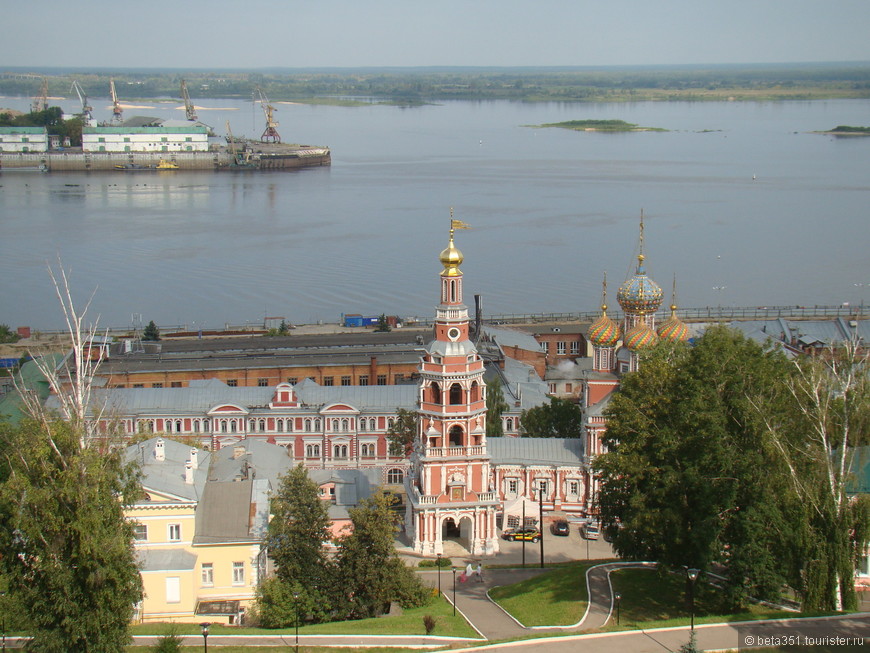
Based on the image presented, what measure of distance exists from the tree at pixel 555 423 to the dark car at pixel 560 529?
3585mm

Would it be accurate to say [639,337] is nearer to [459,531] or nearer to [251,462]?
[459,531]

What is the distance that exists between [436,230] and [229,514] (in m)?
48.5

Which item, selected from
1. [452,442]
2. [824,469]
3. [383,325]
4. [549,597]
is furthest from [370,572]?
[383,325]

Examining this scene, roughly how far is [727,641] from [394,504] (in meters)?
12.0

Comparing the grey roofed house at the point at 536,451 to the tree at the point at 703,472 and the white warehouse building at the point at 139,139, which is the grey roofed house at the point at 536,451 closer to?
the tree at the point at 703,472

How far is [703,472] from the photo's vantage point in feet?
55.0

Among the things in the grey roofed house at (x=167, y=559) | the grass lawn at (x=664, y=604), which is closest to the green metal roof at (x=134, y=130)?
the grey roofed house at (x=167, y=559)

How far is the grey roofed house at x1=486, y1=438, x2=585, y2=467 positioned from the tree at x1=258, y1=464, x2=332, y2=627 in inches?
289

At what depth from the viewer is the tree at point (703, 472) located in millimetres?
15891

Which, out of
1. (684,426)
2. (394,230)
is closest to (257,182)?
(394,230)

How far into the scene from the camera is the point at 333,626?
1675 centimetres

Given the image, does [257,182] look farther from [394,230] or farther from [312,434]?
[312,434]

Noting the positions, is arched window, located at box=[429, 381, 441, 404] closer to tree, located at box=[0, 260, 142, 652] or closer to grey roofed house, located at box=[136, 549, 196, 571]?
grey roofed house, located at box=[136, 549, 196, 571]

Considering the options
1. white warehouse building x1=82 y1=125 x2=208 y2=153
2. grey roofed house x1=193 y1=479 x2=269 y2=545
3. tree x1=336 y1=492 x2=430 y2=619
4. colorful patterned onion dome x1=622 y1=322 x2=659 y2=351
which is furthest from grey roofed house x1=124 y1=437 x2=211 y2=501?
white warehouse building x1=82 y1=125 x2=208 y2=153
